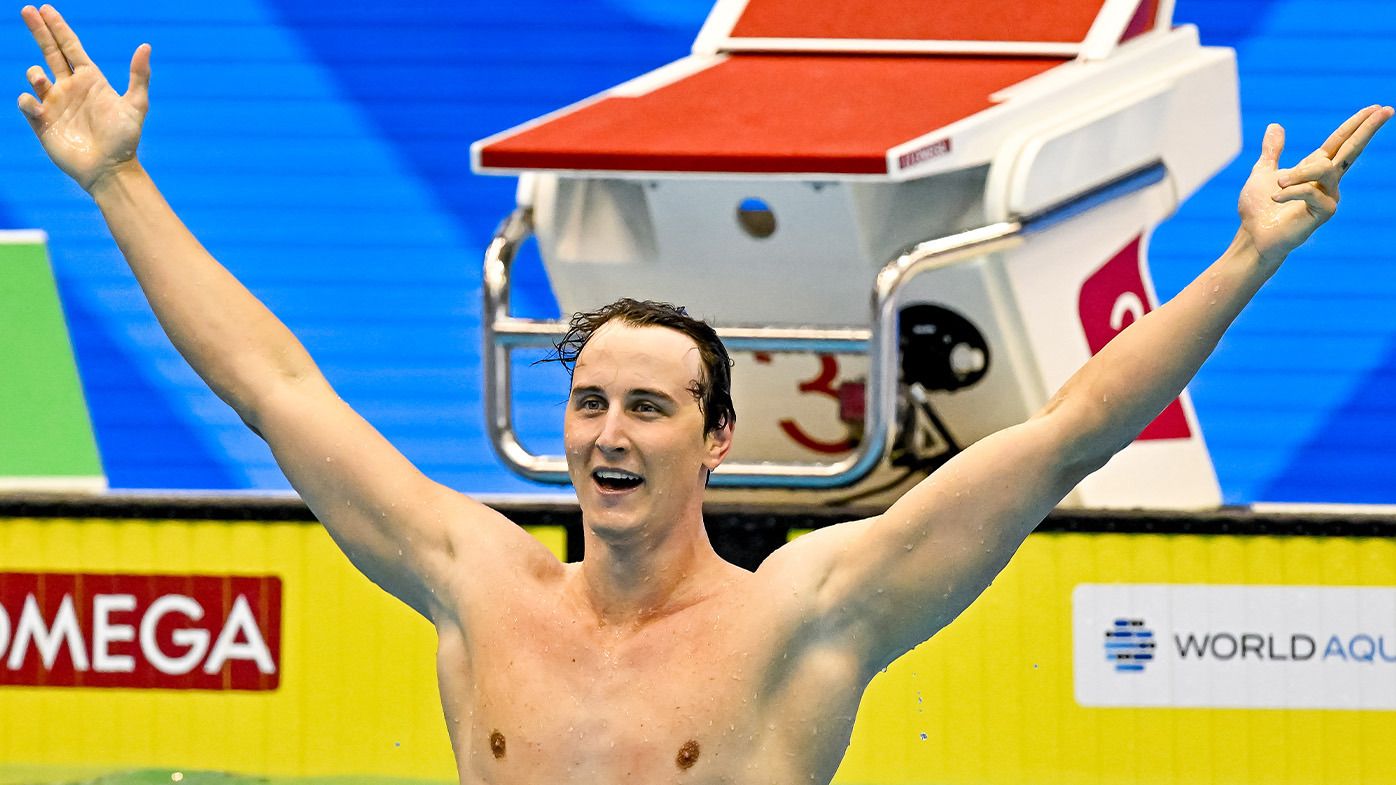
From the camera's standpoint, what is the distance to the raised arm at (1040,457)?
7.45 feet

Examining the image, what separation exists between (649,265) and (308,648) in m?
1.18

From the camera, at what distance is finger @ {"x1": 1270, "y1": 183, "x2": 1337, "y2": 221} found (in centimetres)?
225

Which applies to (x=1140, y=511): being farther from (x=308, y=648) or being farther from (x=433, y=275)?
(x=433, y=275)

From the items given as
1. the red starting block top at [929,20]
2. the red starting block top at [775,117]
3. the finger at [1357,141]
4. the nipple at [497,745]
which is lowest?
the nipple at [497,745]

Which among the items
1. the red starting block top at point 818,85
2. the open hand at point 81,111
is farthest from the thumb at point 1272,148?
the red starting block top at point 818,85

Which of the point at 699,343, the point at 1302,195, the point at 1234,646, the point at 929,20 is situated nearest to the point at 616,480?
the point at 699,343

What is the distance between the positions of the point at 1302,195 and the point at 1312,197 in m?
0.01

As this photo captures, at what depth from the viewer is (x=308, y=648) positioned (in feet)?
15.6

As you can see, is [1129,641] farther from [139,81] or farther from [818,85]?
[139,81]

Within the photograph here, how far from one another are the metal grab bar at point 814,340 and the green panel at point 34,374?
3.63 ft

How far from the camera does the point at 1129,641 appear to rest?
4.55 m

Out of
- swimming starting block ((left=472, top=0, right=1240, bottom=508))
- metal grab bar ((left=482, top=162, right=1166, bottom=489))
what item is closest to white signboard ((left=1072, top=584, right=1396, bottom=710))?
swimming starting block ((left=472, top=0, right=1240, bottom=508))

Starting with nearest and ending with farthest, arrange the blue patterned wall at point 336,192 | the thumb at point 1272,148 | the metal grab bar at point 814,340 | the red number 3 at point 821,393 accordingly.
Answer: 1. the thumb at point 1272,148
2. the metal grab bar at point 814,340
3. the red number 3 at point 821,393
4. the blue patterned wall at point 336,192

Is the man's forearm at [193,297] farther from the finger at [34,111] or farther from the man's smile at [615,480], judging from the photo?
the man's smile at [615,480]
